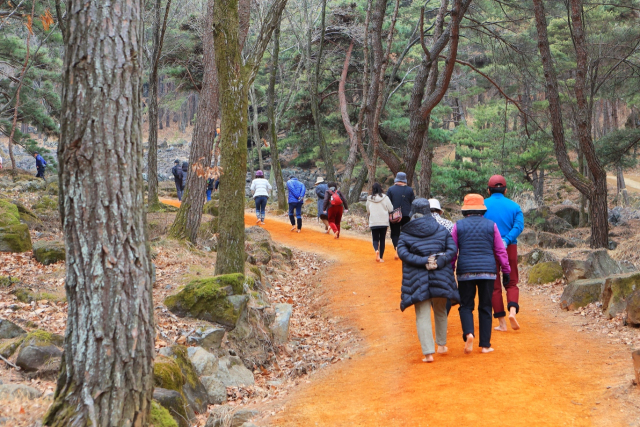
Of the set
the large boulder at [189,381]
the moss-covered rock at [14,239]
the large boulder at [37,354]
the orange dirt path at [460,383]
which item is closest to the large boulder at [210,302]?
the large boulder at [189,381]

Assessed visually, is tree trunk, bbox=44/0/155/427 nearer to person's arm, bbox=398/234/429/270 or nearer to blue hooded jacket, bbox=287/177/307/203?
person's arm, bbox=398/234/429/270

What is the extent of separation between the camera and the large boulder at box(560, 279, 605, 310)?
27.4 ft

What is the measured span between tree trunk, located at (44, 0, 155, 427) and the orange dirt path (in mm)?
1837

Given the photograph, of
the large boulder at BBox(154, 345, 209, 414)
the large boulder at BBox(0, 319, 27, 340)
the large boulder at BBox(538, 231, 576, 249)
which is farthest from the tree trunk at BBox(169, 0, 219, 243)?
the large boulder at BBox(538, 231, 576, 249)

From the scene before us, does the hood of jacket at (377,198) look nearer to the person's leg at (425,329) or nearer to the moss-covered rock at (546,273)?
the moss-covered rock at (546,273)

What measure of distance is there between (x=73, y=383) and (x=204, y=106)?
9.27 m

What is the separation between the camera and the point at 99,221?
365 cm

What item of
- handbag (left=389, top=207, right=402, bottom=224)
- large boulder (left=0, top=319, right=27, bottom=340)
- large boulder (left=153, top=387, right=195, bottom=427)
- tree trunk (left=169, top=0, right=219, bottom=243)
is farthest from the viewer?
tree trunk (left=169, top=0, right=219, bottom=243)

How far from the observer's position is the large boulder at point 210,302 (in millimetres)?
7609

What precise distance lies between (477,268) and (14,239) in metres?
7.79

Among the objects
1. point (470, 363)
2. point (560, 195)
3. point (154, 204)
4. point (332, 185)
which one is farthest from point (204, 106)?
point (560, 195)

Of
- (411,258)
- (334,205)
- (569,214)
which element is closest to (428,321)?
(411,258)

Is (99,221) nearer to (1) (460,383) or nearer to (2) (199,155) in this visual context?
(1) (460,383)

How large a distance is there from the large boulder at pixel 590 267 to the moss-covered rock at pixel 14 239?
9.69 metres
